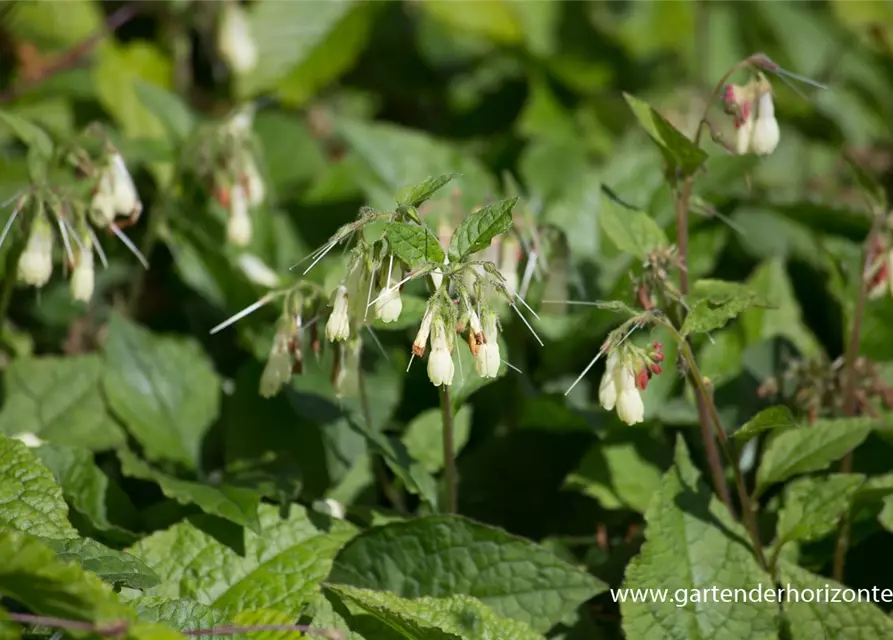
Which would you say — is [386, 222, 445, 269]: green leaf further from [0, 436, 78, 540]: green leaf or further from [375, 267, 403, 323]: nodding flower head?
[0, 436, 78, 540]: green leaf

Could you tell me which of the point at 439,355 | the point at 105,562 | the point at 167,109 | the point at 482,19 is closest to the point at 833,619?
the point at 439,355

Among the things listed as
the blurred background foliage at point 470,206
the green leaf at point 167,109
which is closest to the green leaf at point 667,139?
the blurred background foliage at point 470,206

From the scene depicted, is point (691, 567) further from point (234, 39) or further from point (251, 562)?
point (234, 39)

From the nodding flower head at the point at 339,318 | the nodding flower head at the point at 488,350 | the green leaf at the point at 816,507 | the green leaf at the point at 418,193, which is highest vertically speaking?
the green leaf at the point at 418,193

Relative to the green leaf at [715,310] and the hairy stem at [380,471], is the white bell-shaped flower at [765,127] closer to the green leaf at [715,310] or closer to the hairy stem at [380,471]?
the green leaf at [715,310]

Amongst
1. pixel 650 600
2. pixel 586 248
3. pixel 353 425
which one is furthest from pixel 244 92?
pixel 650 600
